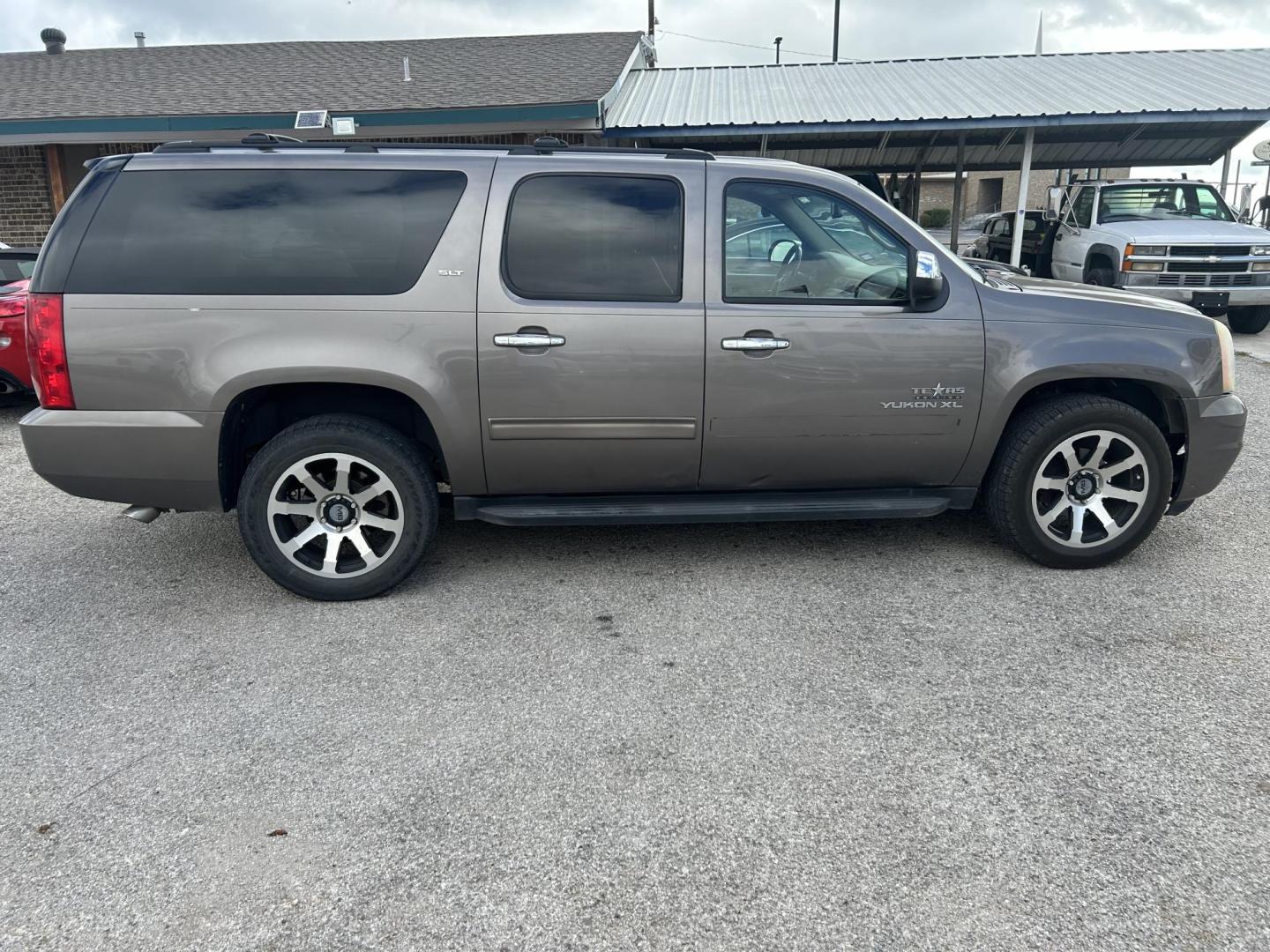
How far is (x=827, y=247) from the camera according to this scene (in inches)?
167

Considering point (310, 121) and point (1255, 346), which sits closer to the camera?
point (310, 121)

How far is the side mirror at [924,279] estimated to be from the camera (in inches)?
160

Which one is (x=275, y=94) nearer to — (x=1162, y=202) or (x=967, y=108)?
(x=967, y=108)

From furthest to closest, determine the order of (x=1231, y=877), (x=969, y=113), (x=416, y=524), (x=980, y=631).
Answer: (x=969, y=113), (x=416, y=524), (x=980, y=631), (x=1231, y=877)

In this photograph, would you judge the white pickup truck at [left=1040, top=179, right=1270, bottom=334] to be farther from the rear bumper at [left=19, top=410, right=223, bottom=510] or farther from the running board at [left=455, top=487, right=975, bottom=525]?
the rear bumper at [left=19, top=410, right=223, bottom=510]

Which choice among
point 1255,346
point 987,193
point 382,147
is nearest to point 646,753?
point 382,147

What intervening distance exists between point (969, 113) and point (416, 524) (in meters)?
12.3

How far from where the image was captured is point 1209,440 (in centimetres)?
441

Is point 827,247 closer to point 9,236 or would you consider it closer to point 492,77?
point 492,77

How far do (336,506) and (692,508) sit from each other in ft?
5.10

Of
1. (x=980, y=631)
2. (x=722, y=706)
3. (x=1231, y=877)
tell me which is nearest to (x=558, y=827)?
(x=722, y=706)

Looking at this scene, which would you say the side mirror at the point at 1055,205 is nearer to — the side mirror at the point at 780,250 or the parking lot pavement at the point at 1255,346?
the parking lot pavement at the point at 1255,346

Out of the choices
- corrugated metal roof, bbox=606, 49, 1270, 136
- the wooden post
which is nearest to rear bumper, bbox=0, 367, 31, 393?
corrugated metal roof, bbox=606, 49, 1270, 136

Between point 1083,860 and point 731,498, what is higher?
point 731,498
